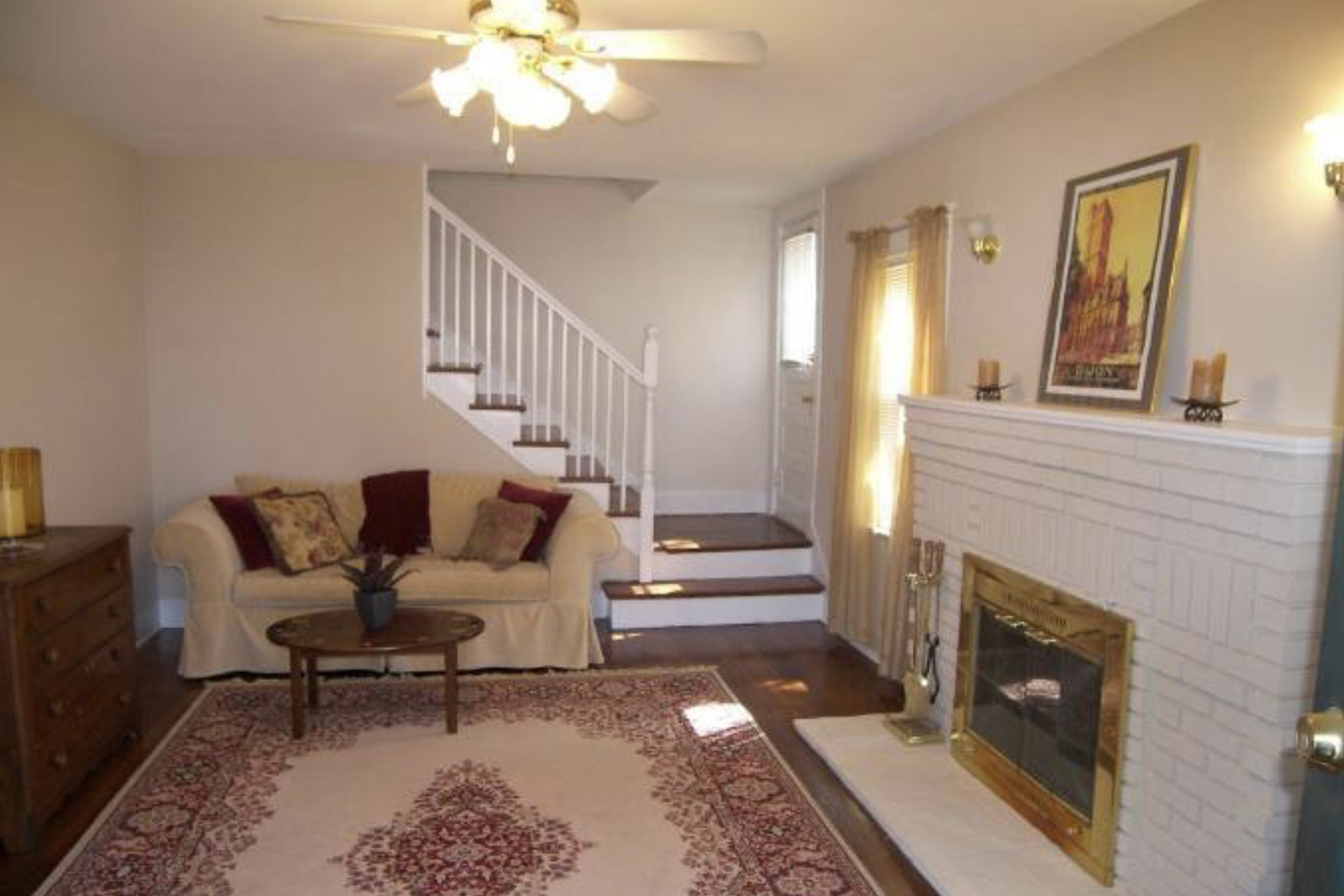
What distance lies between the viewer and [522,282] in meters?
5.34

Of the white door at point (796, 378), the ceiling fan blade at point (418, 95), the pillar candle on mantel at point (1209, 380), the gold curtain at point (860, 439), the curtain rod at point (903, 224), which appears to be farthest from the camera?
the white door at point (796, 378)

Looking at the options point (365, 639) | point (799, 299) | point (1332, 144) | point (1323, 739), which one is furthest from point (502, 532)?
point (1323, 739)

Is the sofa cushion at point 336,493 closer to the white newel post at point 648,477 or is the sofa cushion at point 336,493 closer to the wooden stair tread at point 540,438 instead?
the wooden stair tread at point 540,438

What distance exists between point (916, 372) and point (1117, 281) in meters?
1.31

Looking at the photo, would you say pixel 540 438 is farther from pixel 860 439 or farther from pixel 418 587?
pixel 860 439

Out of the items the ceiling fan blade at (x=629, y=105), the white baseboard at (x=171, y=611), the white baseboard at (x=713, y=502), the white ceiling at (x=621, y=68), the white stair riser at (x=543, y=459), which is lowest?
the white baseboard at (x=171, y=611)

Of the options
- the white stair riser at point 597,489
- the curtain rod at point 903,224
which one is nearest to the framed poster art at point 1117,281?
the curtain rod at point 903,224

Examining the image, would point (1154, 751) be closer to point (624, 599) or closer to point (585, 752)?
point (585, 752)

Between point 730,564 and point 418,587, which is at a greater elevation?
point 418,587

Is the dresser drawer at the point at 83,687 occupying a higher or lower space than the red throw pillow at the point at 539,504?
lower

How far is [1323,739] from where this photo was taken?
126 cm

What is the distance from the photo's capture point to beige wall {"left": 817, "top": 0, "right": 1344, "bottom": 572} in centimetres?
238

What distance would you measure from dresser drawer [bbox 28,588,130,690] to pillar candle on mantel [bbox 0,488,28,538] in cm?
35

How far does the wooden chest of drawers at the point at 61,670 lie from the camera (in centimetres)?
283
